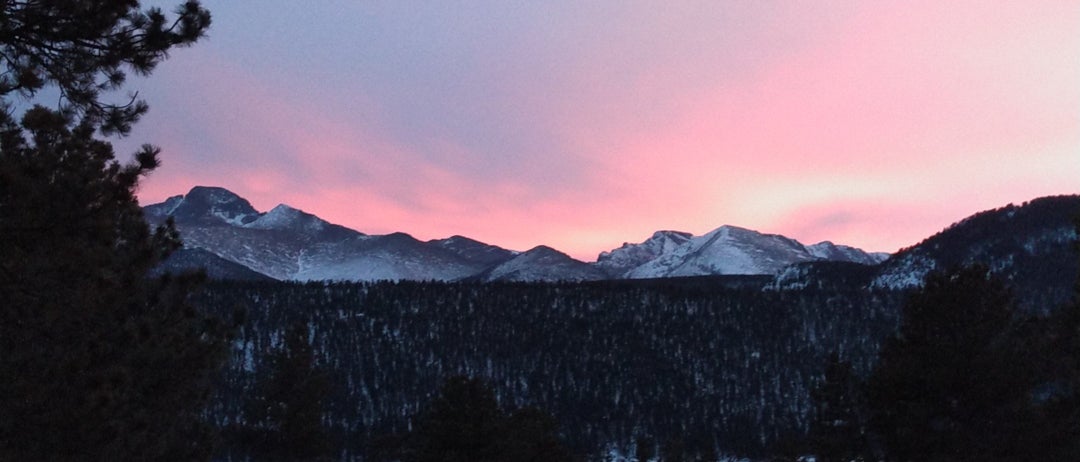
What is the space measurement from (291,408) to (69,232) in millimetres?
33409

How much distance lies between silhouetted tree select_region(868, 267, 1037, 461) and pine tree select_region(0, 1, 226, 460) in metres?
14.6

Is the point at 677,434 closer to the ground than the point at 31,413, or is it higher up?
closer to the ground

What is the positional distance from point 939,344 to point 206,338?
49.4 ft

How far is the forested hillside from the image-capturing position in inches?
5600

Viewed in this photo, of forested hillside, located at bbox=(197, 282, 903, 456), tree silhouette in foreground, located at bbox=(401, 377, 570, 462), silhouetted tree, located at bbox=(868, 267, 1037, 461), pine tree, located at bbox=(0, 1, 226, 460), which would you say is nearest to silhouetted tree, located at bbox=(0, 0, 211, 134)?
pine tree, located at bbox=(0, 1, 226, 460)

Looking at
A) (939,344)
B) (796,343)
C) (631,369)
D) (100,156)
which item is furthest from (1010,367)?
(796,343)

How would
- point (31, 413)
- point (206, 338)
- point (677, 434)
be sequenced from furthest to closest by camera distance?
point (677, 434) < point (206, 338) < point (31, 413)

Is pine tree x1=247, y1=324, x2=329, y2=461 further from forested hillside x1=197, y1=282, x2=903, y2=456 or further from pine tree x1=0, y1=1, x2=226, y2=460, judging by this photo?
forested hillside x1=197, y1=282, x2=903, y2=456

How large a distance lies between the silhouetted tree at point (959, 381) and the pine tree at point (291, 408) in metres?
26.7

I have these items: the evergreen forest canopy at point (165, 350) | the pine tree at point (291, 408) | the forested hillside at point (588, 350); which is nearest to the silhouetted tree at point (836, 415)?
the evergreen forest canopy at point (165, 350)

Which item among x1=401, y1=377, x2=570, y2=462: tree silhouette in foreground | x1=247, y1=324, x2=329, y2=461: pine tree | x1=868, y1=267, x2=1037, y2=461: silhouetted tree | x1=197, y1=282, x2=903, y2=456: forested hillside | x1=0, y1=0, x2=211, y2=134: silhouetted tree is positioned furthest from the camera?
x1=197, y1=282, x2=903, y2=456: forested hillside

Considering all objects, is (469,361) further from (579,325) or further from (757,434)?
(757,434)

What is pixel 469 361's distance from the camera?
552ft

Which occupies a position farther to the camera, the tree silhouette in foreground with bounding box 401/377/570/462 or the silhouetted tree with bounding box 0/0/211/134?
the tree silhouette in foreground with bounding box 401/377/570/462
